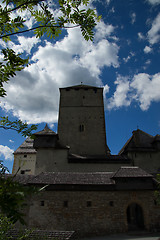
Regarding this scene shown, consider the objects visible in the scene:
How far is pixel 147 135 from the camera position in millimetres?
19375

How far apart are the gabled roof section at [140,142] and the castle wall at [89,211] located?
5.70 meters

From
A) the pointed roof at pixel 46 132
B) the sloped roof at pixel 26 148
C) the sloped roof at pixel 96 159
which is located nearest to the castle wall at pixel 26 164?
the sloped roof at pixel 26 148

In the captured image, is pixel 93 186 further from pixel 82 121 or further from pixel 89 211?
pixel 82 121

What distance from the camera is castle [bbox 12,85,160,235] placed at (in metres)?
11.0

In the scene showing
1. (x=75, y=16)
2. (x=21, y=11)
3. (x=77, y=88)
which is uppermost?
(x=77, y=88)


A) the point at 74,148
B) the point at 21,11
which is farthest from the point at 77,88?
the point at 21,11

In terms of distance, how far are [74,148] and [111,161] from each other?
495cm

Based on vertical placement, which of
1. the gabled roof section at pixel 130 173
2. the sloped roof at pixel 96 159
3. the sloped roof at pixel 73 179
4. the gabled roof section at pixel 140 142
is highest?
the gabled roof section at pixel 140 142

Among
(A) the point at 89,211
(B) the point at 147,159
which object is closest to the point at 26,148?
(A) the point at 89,211

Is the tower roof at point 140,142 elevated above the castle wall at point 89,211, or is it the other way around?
the tower roof at point 140,142

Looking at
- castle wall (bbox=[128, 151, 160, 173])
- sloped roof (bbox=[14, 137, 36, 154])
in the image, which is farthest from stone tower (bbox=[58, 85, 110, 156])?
sloped roof (bbox=[14, 137, 36, 154])

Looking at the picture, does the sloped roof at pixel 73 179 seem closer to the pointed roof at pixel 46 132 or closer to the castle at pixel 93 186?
the castle at pixel 93 186

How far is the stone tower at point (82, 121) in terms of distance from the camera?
19.6 metres

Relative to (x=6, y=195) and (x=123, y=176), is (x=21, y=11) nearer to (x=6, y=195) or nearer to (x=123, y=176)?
(x=6, y=195)
